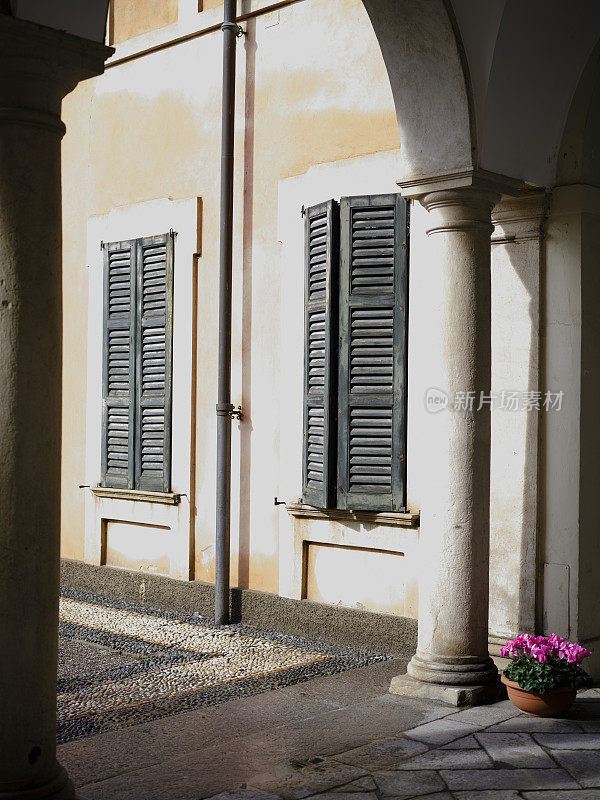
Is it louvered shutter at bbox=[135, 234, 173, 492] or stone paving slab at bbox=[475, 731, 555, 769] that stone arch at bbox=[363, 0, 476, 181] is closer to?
stone paving slab at bbox=[475, 731, 555, 769]

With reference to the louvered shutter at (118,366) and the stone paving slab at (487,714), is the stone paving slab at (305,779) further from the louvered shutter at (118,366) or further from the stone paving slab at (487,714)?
the louvered shutter at (118,366)

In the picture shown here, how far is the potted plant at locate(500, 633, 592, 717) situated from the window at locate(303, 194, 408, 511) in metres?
1.60

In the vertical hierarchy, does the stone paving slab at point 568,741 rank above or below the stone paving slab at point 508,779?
below

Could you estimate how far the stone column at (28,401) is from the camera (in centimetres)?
334

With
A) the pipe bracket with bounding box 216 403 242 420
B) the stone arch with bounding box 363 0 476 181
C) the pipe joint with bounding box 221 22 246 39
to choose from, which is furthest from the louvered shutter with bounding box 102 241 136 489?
the stone arch with bounding box 363 0 476 181

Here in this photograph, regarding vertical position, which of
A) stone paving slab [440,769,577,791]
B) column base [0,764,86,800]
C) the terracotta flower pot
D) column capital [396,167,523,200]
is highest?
column capital [396,167,523,200]

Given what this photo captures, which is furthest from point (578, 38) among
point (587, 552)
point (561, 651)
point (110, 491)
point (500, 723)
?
point (110, 491)

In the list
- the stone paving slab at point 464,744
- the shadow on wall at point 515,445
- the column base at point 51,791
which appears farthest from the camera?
the shadow on wall at point 515,445

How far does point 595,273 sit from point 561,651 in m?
2.12

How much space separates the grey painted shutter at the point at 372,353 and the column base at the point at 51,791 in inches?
135

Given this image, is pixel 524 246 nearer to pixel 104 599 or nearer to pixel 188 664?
→ pixel 188 664

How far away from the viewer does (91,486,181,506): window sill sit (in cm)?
800

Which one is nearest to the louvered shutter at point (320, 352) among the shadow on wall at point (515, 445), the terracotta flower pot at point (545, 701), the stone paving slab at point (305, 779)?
the shadow on wall at point (515, 445)

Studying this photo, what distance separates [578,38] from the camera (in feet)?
17.7
